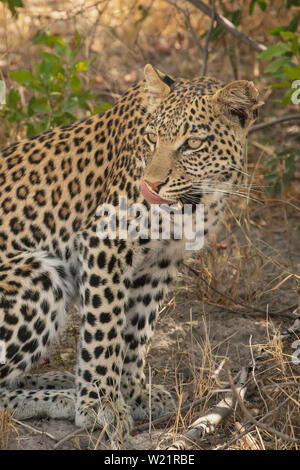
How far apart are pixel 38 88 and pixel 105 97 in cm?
303

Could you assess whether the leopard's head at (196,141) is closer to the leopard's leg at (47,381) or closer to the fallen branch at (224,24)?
the leopard's leg at (47,381)

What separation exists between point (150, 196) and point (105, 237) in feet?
1.48

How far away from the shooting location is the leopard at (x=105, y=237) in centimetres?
460

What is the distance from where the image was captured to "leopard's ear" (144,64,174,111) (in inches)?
188

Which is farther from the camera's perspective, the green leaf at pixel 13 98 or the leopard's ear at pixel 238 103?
the green leaf at pixel 13 98

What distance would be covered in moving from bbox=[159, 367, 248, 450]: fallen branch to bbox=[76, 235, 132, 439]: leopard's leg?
0.50m

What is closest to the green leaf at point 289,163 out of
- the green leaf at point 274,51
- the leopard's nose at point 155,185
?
the green leaf at point 274,51

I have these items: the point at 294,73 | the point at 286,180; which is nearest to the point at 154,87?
the point at 294,73

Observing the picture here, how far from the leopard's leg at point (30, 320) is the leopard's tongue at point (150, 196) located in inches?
33.5

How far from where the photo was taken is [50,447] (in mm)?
4535

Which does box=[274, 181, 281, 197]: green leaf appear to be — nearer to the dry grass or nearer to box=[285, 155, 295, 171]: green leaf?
A: box=[285, 155, 295, 171]: green leaf

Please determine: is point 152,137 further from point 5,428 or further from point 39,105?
point 39,105

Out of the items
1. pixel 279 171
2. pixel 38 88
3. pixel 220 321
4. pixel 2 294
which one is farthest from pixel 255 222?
pixel 2 294

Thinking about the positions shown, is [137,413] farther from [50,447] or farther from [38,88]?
[38,88]
